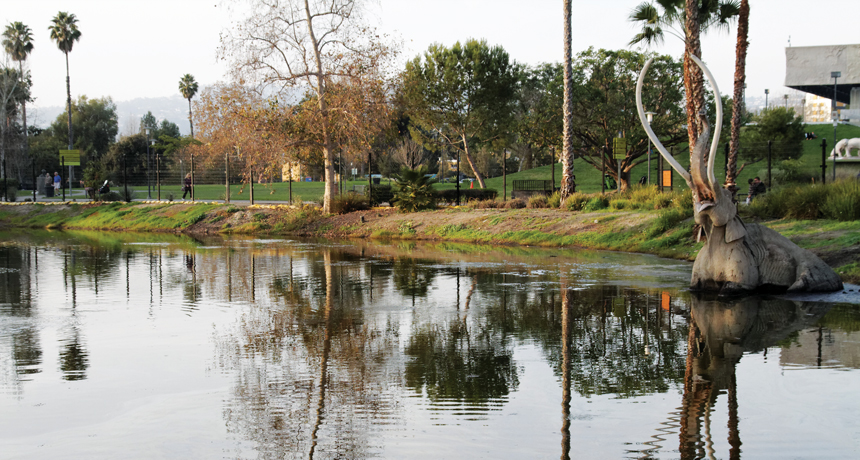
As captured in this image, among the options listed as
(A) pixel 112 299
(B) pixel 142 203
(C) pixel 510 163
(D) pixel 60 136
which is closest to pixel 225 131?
(B) pixel 142 203

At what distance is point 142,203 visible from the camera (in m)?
33.1

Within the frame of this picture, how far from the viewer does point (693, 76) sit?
66.4 feet

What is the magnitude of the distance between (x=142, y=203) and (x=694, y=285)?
2789 cm

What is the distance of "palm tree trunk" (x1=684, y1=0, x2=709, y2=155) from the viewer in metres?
19.5

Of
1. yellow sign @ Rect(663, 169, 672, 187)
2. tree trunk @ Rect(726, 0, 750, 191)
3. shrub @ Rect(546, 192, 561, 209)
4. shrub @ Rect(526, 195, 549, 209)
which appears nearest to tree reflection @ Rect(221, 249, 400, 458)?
shrub @ Rect(546, 192, 561, 209)

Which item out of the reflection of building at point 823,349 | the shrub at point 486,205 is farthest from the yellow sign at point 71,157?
the reflection of building at point 823,349

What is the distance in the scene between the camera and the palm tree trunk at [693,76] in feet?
64.1

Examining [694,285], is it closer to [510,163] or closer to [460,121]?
[460,121]

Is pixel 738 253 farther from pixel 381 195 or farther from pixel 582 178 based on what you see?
pixel 582 178

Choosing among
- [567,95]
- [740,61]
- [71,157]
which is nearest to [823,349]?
[740,61]

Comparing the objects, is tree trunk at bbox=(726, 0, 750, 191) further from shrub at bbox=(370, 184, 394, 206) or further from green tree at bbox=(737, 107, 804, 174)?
green tree at bbox=(737, 107, 804, 174)

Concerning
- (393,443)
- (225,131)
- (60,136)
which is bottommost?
(393,443)

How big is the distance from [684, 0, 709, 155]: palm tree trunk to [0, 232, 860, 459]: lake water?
8808 mm

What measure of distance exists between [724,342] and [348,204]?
66.1 feet
